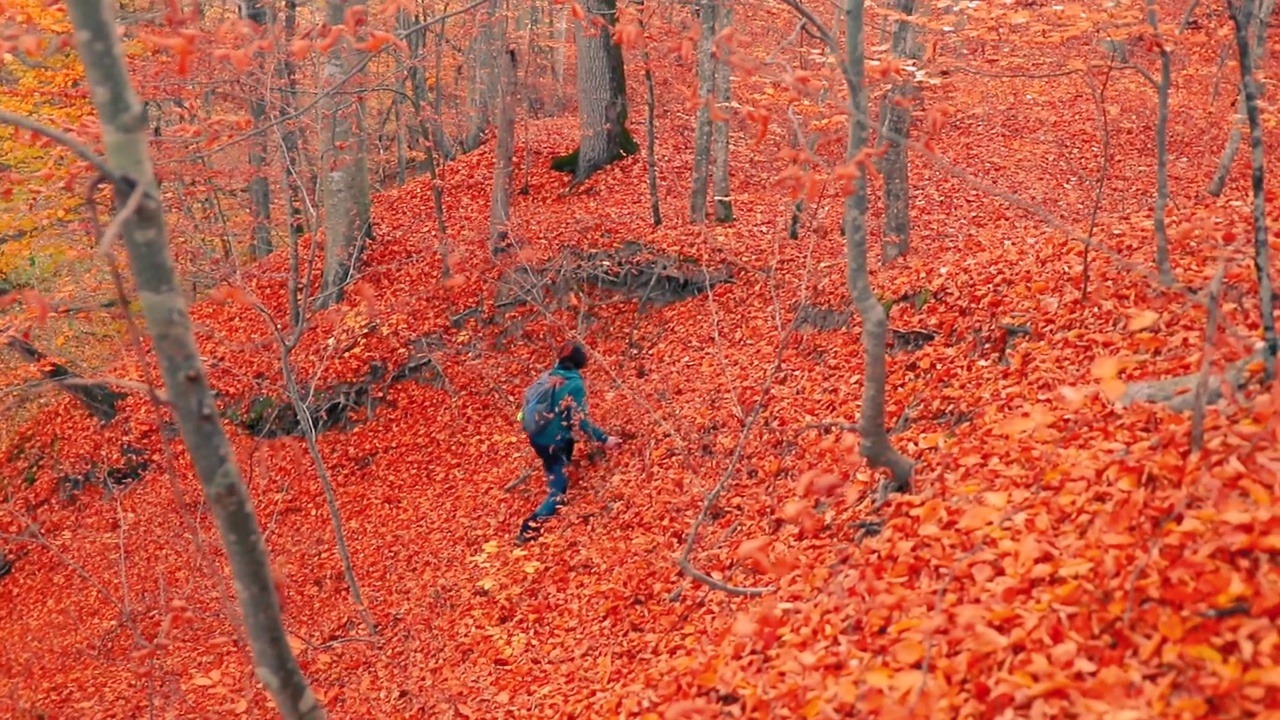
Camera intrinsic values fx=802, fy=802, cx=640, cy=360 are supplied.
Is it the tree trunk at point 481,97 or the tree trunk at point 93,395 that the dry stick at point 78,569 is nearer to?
the tree trunk at point 93,395

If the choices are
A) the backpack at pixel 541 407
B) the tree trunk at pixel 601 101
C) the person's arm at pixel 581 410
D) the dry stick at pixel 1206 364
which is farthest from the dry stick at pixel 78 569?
the tree trunk at pixel 601 101

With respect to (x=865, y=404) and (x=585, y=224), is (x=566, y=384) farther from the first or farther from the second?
(x=585, y=224)

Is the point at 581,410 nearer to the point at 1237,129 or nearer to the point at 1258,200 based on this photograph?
the point at 1258,200

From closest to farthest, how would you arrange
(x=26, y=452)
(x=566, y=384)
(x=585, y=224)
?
(x=566, y=384), (x=585, y=224), (x=26, y=452)

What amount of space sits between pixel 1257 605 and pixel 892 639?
1.41m

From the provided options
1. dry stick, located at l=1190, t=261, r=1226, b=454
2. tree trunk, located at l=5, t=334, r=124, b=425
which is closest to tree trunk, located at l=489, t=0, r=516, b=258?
tree trunk, located at l=5, t=334, r=124, b=425

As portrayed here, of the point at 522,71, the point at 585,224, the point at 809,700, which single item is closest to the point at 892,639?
the point at 809,700

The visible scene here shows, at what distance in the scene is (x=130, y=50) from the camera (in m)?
12.5

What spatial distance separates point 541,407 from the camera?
7.67 meters

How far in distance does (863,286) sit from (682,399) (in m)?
4.07

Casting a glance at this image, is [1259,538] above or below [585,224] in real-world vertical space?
above

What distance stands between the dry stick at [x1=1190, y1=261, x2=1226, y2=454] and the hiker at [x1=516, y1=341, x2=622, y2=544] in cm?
503

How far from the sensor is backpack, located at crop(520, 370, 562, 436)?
302 inches

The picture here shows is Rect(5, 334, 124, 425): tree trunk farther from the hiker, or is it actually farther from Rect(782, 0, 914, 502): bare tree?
Rect(782, 0, 914, 502): bare tree
